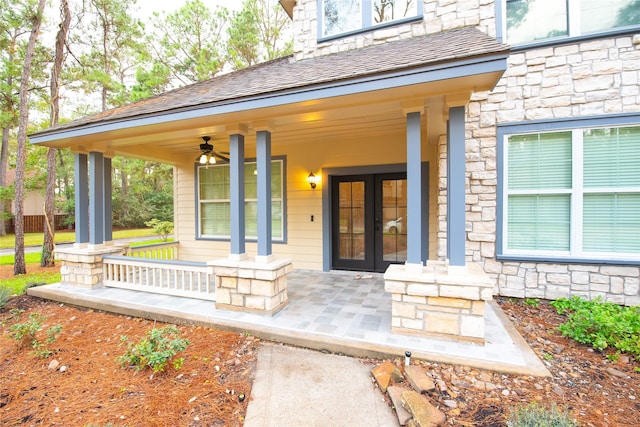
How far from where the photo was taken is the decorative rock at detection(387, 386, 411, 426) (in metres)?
1.84

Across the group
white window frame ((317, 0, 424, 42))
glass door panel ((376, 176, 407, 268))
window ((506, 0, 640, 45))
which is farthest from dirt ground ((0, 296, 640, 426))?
white window frame ((317, 0, 424, 42))

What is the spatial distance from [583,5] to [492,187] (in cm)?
256

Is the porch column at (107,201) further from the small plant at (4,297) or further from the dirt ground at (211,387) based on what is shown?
the dirt ground at (211,387)

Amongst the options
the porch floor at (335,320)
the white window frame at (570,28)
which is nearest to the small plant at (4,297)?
the porch floor at (335,320)

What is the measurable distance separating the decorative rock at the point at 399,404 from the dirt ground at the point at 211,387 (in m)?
0.26

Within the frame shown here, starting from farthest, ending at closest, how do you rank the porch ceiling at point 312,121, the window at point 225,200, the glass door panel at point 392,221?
the window at point 225,200 → the glass door panel at point 392,221 → the porch ceiling at point 312,121

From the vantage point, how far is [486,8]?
13.0ft

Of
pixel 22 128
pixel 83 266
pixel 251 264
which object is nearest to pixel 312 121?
pixel 251 264

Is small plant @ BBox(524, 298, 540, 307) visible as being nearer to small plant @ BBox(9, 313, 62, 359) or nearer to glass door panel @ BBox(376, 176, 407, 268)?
glass door panel @ BBox(376, 176, 407, 268)

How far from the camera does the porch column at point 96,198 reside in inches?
173

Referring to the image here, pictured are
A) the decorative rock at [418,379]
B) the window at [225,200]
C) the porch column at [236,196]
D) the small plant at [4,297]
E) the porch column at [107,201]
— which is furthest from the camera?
the window at [225,200]

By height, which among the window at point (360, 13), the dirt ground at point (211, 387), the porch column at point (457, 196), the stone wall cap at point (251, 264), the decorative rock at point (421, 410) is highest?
the window at point (360, 13)

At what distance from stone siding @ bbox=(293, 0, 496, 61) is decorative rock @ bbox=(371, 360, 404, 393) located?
4484mm

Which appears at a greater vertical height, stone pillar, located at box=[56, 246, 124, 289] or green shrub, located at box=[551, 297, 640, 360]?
stone pillar, located at box=[56, 246, 124, 289]
